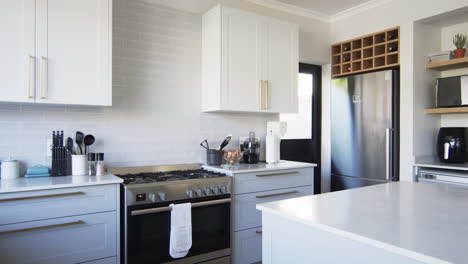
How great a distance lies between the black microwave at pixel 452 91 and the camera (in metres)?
3.27

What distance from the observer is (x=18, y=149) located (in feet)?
7.89

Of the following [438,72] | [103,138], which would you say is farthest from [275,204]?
[438,72]

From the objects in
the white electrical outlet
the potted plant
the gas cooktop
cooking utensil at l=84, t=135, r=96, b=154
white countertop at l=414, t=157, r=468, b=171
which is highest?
the potted plant

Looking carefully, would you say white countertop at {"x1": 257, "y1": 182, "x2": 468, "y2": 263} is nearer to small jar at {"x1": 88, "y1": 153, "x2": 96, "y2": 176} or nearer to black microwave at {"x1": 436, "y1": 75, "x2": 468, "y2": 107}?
small jar at {"x1": 88, "y1": 153, "x2": 96, "y2": 176}

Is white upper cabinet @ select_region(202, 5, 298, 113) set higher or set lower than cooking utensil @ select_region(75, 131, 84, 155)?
higher

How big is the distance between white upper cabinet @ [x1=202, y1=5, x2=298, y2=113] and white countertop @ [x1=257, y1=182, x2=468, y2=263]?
153cm

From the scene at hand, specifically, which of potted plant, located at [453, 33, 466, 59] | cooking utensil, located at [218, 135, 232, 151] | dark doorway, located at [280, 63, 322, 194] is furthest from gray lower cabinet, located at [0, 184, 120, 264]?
potted plant, located at [453, 33, 466, 59]

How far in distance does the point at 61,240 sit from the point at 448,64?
12.2ft

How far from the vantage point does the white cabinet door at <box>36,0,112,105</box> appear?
2.21 metres

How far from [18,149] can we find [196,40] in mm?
1797

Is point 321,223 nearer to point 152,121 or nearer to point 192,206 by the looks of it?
point 192,206

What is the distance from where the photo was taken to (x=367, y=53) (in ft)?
12.7

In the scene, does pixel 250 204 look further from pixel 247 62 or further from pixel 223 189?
pixel 247 62

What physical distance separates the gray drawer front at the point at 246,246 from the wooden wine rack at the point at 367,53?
2.28m
